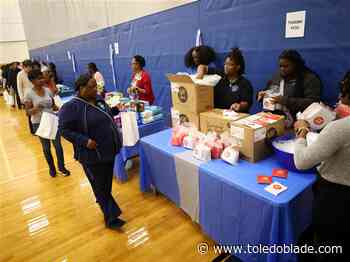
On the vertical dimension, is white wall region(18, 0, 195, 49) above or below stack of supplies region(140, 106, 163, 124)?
above

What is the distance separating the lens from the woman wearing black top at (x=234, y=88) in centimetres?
204

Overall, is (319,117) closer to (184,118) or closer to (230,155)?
(230,155)

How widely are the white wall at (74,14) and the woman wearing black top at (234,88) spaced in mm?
1638

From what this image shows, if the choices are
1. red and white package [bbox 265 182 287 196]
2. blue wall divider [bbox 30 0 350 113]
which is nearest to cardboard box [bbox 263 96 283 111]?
blue wall divider [bbox 30 0 350 113]

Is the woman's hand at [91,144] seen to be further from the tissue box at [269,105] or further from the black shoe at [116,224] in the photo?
the tissue box at [269,105]

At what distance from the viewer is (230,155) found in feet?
5.23

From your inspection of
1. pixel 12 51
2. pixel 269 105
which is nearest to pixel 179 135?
pixel 269 105

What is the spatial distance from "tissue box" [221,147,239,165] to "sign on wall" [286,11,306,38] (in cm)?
135

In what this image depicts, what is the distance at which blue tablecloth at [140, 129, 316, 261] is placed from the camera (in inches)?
48.3

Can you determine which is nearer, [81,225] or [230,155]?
[230,155]

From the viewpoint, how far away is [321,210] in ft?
3.69

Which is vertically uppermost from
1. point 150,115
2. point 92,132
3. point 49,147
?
point 92,132

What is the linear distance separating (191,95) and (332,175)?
1187 mm

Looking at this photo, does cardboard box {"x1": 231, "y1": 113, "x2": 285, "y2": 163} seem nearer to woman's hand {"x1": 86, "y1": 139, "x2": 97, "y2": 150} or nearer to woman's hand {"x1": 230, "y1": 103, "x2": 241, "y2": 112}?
woman's hand {"x1": 230, "y1": 103, "x2": 241, "y2": 112}
